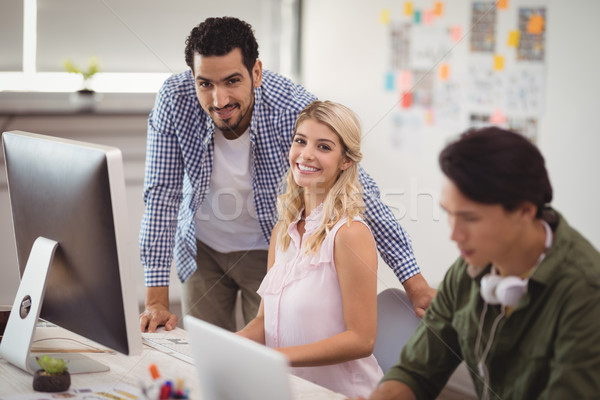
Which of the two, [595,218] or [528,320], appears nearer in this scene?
[528,320]

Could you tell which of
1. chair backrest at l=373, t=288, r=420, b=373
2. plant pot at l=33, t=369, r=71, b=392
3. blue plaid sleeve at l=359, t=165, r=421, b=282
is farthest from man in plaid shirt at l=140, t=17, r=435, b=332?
plant pot at l=33, t=369, r=71, b=392

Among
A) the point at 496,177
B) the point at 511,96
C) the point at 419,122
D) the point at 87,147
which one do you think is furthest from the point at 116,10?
the point at 496,177

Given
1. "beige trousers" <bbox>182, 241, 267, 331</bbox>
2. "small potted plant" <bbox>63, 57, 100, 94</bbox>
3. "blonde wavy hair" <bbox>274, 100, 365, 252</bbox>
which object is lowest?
"beige trousers" <bbox>182, 241, 267, 331</bbox>

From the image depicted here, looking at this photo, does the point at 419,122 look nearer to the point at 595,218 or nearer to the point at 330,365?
the point at 595,218

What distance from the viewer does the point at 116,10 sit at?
3361mm

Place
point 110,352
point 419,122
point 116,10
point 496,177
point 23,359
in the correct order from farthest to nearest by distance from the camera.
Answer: point 419,122
point 116,10
point 110,352
point 23,359
point 496,177

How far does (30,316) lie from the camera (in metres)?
1.26

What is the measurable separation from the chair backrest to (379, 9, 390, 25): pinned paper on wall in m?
2.52

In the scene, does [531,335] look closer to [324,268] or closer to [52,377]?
[324,268]

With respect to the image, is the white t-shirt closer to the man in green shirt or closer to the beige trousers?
the beige trousers

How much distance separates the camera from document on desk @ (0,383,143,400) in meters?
1.14

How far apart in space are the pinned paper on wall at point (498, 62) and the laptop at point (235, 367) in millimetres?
2582

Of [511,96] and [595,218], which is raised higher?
[511,96]

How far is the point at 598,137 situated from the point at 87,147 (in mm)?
2364
